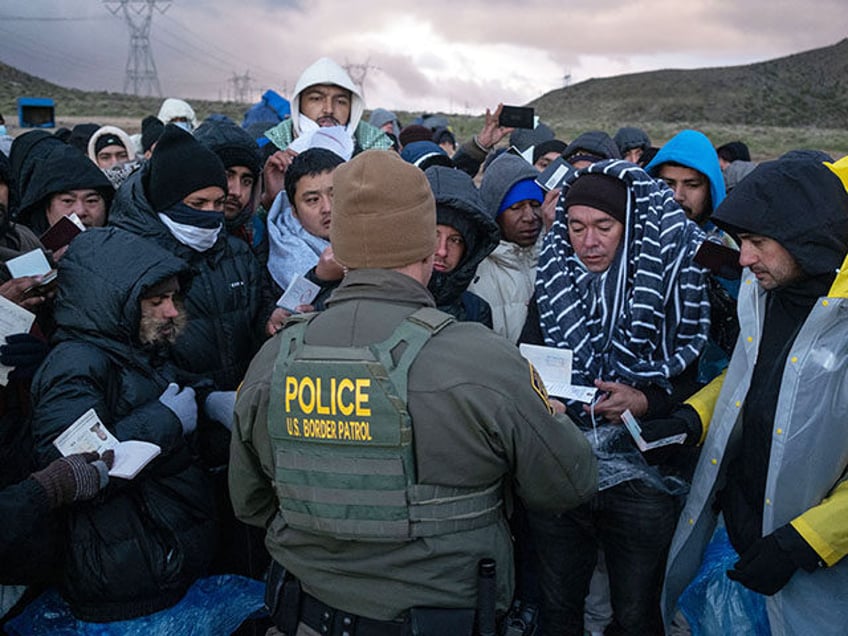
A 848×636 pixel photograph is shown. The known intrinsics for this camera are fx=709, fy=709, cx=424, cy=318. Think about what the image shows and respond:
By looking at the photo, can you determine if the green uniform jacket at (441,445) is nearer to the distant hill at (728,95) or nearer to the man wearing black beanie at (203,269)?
the man wearing black beanie at (203,269)

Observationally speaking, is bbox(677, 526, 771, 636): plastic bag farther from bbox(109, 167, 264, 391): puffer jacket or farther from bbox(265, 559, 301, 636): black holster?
bbox(109, 167, 264, 391): puffer jacket

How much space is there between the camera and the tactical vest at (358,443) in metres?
1.73

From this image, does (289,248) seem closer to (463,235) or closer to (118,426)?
(463,235)

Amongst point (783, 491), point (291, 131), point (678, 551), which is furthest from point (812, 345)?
point (291, 131)

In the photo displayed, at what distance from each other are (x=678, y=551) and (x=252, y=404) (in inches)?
73.2

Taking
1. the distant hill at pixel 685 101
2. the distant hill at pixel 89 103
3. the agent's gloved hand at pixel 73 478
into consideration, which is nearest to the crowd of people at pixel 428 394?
the agent's gloved hand at pixel 73 478

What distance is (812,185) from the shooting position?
228 centimetres

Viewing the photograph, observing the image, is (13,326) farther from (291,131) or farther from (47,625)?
(291,131)

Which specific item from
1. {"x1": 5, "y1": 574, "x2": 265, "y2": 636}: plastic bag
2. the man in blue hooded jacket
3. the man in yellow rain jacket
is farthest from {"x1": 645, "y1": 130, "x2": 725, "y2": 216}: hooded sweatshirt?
{"x1": 5, "y1": 574, "x2": 265, "y2": 636}: plastic bag

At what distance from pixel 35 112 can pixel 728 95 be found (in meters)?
67.8

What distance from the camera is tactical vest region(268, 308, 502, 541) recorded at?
1.73m

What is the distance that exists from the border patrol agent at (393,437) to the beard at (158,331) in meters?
0.98

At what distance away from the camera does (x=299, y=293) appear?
3133mm

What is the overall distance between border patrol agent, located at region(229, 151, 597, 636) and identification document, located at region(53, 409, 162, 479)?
0.72m
